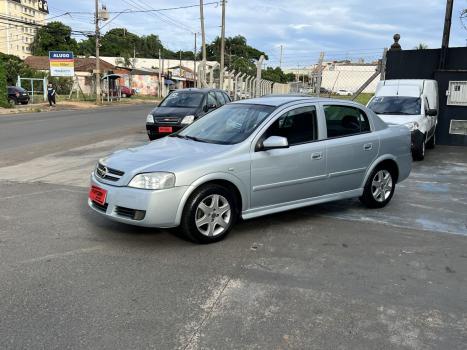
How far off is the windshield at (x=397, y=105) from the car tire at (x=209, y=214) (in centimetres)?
796

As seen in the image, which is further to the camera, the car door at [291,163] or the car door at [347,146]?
the car door at [347,146]

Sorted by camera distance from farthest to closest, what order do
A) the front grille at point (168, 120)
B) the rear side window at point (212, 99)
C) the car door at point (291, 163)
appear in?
the rear side window at point (212, 99) < the front grille at point (168, 120) < the car door at point (291, 163)

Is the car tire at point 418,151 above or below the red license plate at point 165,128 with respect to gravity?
below

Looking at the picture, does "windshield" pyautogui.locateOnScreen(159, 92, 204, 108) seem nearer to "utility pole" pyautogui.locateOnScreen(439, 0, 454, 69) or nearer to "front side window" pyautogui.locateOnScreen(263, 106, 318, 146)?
"utility pole" pyautogui.locateOnScreen(439, 0, 454, 69)

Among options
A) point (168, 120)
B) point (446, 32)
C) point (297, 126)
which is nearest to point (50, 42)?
point (168, 120)

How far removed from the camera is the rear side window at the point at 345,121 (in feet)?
20.2

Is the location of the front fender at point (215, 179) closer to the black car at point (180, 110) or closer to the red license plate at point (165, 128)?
the black car at point (180, 110)

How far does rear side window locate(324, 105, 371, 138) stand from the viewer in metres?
6.16

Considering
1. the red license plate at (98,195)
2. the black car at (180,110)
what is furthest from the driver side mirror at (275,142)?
the black car at (180,110)

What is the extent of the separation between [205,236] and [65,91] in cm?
5010

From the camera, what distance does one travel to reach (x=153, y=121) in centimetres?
1330

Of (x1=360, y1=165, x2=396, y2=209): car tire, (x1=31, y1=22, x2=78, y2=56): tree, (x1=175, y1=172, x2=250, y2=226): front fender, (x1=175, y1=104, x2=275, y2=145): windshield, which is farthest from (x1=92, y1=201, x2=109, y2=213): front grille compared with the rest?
(x1=31, y1=22, x2=78, y2=56): tree

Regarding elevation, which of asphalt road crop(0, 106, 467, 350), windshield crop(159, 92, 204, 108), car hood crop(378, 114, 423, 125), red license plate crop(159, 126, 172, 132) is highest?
windshield crop(159, 92, 204, 108)

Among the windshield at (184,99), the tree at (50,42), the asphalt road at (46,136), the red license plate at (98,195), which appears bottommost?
the asphalt road at (46,136)
